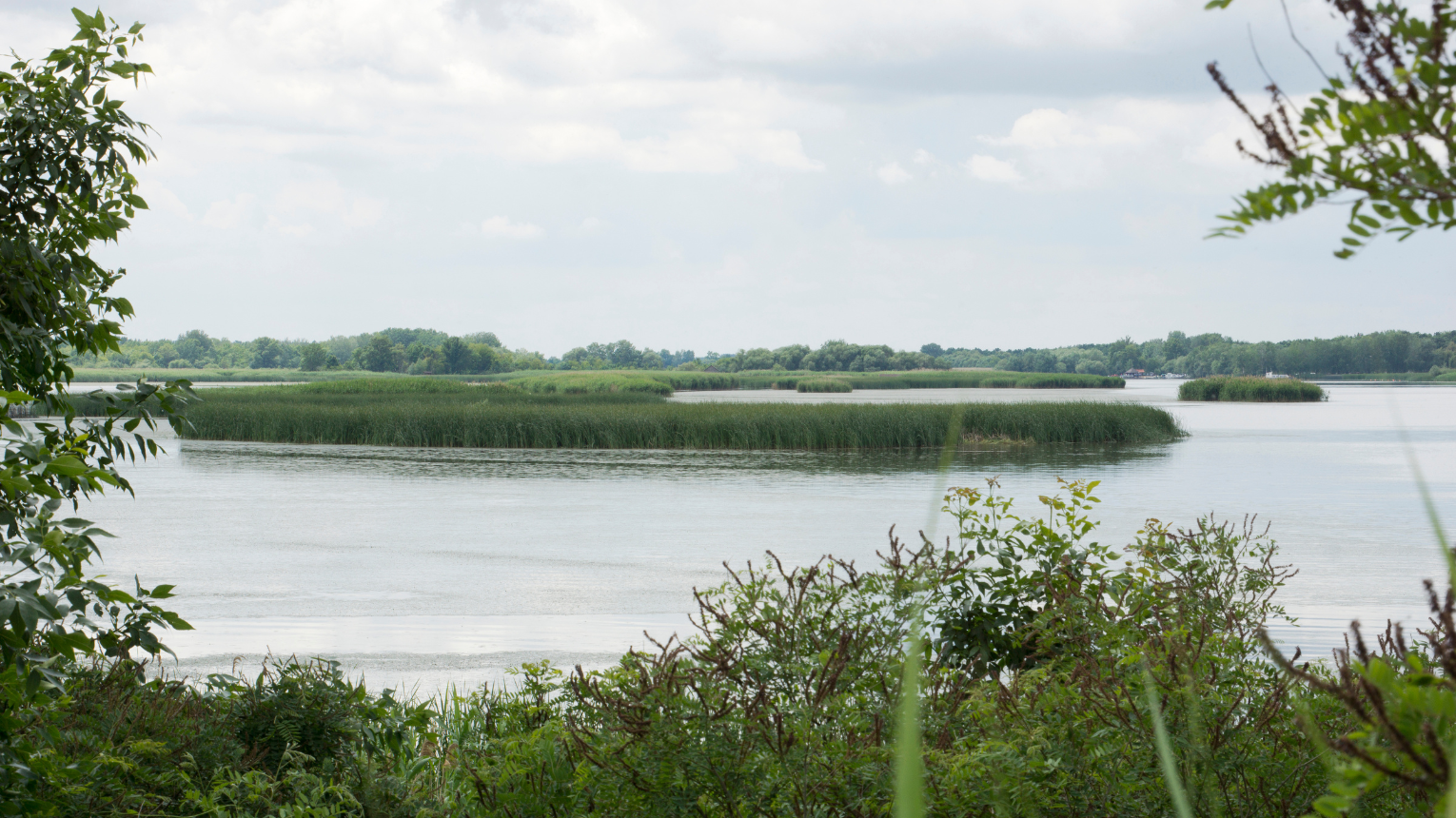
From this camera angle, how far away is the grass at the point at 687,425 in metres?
26.9

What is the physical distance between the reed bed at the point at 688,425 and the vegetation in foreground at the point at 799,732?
905 inches

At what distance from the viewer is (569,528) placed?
1295 centimetres

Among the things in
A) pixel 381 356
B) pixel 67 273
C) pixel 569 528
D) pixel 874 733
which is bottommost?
pixel 569 528

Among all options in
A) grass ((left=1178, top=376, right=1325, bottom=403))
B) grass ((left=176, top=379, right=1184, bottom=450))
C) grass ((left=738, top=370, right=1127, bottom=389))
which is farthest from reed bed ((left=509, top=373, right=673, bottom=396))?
grass ((left=1178, top=376, right=1325, bottom=403))

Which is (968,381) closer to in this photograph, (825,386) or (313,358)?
(825,386)

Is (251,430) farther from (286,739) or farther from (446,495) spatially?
(286,739)

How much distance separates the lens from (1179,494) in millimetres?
16250

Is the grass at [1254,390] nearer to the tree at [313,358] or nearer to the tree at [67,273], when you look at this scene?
the tree at [67,273]

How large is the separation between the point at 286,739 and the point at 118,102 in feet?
7.43

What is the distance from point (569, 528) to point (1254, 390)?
51606 millimetres

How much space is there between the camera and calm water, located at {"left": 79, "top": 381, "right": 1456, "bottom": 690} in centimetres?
762

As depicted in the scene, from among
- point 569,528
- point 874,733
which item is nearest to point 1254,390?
point 569,528

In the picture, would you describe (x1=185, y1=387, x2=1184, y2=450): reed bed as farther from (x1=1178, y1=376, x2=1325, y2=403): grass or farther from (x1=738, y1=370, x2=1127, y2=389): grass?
(x1=738, y1=370, x2=1127, y2=389): grass

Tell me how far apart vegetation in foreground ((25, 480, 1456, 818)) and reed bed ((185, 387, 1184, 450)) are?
75.4 feet
